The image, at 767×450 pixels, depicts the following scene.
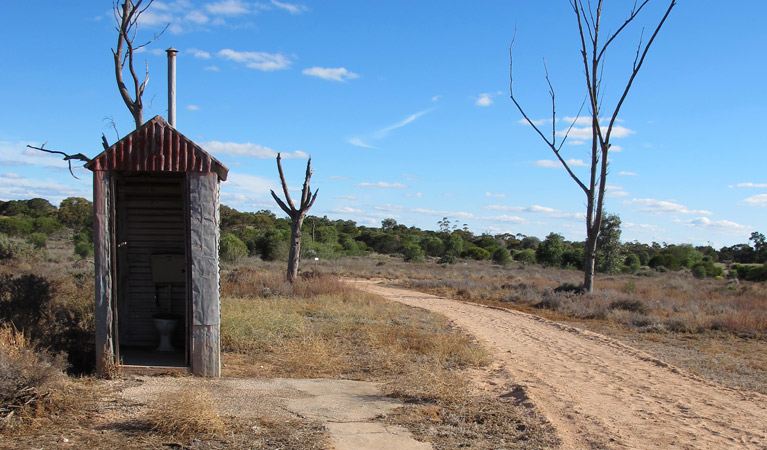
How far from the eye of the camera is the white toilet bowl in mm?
9406

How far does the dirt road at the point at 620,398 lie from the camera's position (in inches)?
259

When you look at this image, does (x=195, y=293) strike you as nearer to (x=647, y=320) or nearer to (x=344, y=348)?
(x=344, y=348)

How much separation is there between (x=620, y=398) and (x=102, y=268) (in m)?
7.05

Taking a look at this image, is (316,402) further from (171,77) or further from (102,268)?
(171,77)

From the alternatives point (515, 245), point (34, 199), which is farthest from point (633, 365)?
point (515, 245)

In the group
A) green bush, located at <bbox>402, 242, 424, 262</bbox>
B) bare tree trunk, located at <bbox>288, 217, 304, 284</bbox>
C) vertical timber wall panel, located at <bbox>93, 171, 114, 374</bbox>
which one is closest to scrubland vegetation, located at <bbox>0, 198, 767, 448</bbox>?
vertical timber wall panel, located at <bbox>93, 171, 114, 374</bbox>

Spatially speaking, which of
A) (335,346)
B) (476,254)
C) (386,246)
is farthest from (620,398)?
(386,246)

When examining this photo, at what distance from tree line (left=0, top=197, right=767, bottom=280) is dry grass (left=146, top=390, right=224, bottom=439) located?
86.9 feet

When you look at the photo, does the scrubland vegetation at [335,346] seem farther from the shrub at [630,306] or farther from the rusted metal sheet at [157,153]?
the rusted metal sheet at [157,153]

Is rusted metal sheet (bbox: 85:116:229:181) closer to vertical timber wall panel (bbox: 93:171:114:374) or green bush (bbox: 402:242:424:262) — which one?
vertical timber wall panel (bbox: 93:171:114:374)

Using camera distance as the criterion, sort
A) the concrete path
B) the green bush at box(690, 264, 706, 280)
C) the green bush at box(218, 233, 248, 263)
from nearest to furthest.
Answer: the concrete path
the green bush at box(218, 233, 248, 263)
the green bush at box(690, 264, 706, 280)

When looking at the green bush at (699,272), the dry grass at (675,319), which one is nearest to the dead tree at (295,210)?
the dry grass at (675,319)

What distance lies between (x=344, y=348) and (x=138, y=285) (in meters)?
3.69

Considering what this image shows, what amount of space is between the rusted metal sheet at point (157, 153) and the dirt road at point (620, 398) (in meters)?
5.35
